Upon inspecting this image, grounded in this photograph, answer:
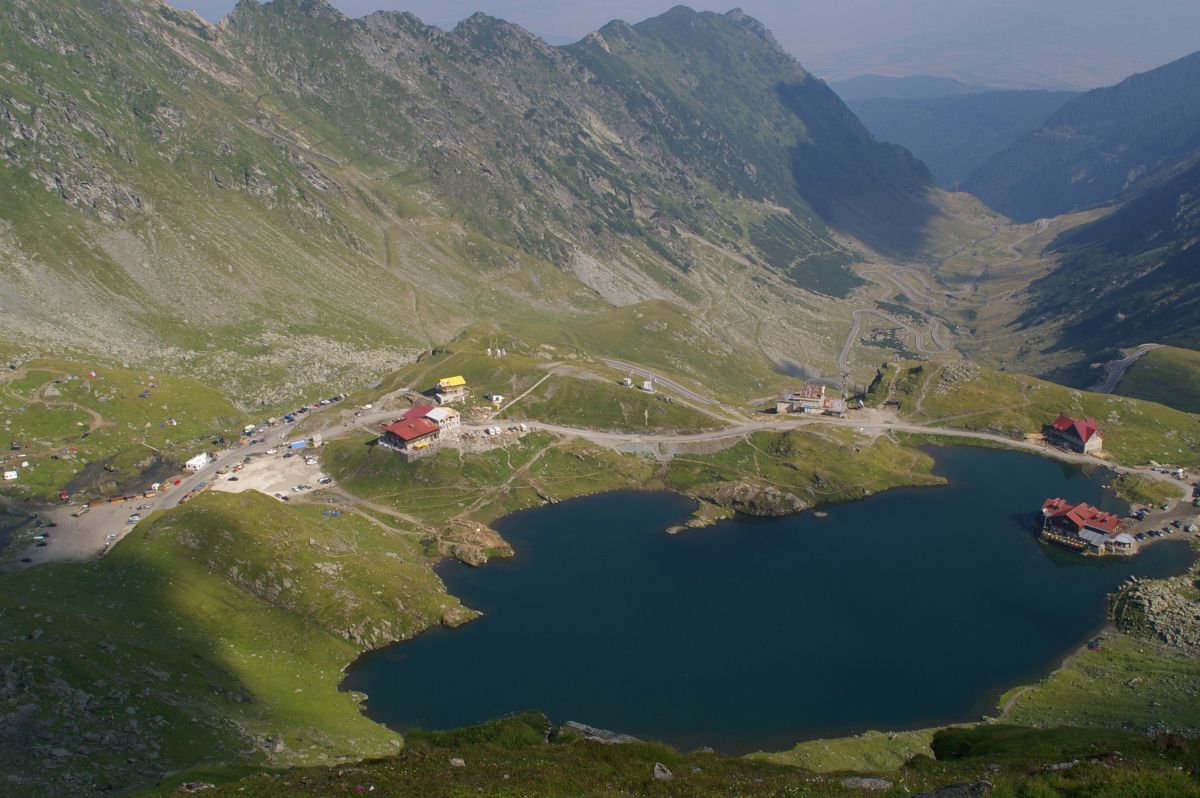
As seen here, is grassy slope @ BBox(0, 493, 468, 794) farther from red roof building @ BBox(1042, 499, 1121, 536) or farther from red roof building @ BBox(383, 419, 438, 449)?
red roof building @ BBox(1042, 499, 1121, 536)

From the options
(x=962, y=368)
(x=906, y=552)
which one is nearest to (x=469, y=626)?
(x=906, y=552)

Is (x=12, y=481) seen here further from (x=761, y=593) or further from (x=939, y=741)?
(x=939, y=741)

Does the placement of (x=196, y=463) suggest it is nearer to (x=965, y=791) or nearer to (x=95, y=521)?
(x=95, y=521)

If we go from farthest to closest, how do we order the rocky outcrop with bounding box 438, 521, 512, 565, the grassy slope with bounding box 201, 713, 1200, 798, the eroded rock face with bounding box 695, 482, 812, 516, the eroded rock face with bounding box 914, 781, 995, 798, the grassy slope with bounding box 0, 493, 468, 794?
the eroded rock face with bounding box 695, 482, 812, 516, the rocky outcrop with bounding box 438, 521, 512, 565, the grassy slope with bounding box 0, 493, 468, 794, the grassy slope with bounding box 201, 713, 1200, 798, the eroded rock face with bounding box 914, 781, 995, 798

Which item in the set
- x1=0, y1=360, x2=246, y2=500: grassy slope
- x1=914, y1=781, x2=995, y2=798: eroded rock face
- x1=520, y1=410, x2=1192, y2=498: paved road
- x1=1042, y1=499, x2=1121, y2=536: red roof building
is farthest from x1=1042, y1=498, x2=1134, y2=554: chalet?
x1=0, y1=360, x2=246, y2=500: grassy slope

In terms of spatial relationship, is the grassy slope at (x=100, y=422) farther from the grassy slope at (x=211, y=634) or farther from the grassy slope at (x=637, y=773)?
the grassy slope at (x=637, y=773)
